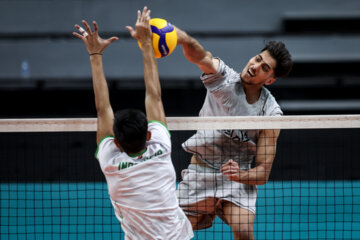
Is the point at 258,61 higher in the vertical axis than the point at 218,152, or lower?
higher

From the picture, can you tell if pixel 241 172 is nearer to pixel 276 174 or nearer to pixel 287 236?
pixel 287 236

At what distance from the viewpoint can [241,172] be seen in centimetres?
365

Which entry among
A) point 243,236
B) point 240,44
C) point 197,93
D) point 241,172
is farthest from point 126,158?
point 240,44

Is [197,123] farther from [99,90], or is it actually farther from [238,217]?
[99,90]

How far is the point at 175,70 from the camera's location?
34.1ft

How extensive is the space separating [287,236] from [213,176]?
2495mm

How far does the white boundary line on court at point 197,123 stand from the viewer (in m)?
3.53

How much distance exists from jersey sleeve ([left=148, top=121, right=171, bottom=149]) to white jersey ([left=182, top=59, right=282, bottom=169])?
118 cm

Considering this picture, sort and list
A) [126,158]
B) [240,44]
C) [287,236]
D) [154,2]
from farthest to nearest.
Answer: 1. [154,2]
2. [240,44]
3. [287,236]
4. [126,158]

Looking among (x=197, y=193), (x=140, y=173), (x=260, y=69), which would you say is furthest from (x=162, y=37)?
(x=197, y=193)

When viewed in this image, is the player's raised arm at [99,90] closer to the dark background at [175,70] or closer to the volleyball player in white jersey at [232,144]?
the volleyball player in white jersey at [232,144]

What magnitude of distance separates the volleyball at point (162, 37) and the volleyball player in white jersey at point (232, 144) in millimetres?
203

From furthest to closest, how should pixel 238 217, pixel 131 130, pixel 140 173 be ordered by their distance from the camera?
1. pixel 238 217
2. pixel 140 173
3. pixel 131 130

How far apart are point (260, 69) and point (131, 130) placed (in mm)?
1679
